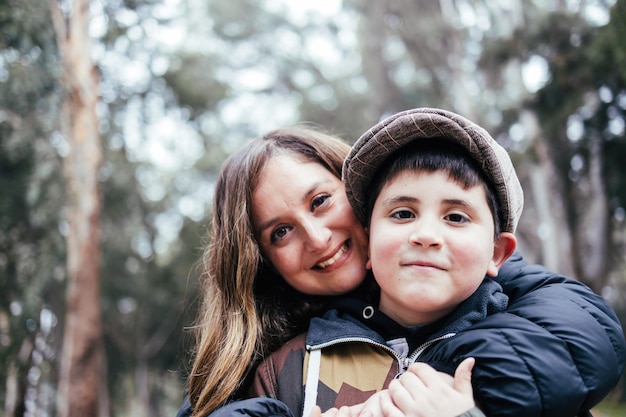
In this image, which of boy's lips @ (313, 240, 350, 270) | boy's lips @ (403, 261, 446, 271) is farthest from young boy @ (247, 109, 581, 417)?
boy's lips @ (313, 240, 350, 270)

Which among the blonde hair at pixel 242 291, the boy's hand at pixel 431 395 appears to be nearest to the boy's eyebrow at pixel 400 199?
the boy's hand at pixel 431 395

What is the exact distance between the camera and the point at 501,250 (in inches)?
64.7

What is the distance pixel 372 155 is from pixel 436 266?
14.2 inches

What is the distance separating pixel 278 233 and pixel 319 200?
0.18 meters

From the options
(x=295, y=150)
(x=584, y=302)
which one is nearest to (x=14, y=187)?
(x=295, y=150)

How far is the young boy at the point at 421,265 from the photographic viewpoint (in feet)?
4.71

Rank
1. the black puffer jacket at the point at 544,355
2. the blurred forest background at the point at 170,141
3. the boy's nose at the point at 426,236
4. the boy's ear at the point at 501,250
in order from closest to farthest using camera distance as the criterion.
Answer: the black puffer jacket at the point at 544,355, the boy's nose at the point at 426,236, the boy's ear at the point at 501,250, the blurred forest background at the point at 170,141

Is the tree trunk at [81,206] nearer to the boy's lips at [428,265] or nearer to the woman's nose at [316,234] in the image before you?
the woman's nose at [316,234]

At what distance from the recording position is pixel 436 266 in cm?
144

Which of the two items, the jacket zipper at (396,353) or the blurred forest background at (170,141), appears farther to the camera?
the blurred forest background at (170,141)

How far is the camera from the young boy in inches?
56.5

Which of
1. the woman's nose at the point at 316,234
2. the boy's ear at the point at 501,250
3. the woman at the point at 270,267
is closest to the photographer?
the boy's ear at the point at 501,250

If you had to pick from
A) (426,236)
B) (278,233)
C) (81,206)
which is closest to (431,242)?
(426,236)

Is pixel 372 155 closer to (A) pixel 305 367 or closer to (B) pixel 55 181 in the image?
(A) pixel 305 367
